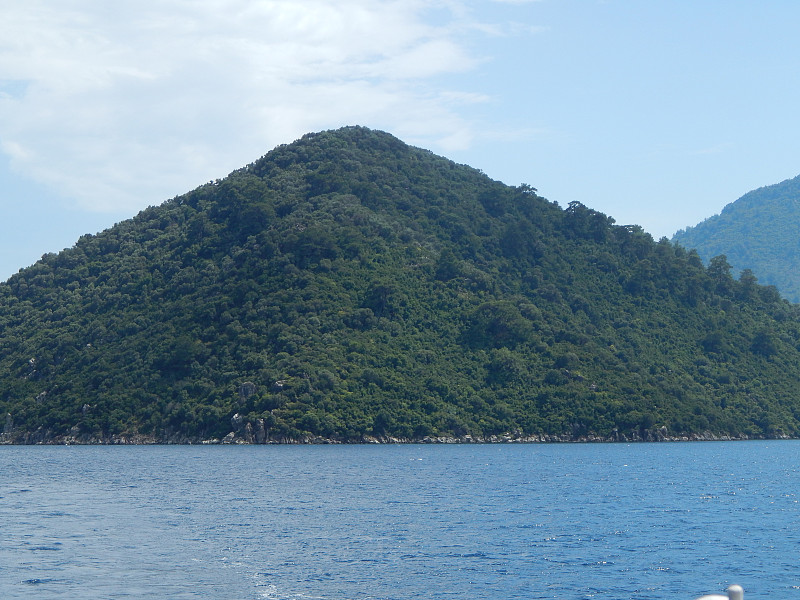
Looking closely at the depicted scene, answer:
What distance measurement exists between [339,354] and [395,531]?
10389 cm

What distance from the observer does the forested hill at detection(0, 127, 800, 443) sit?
501 feet

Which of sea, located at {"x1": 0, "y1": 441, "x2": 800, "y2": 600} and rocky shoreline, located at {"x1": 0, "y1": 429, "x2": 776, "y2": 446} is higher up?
rocky shoreline, located at {"x1": 0, "y1": 429, "x2": 776, "y2": 446}

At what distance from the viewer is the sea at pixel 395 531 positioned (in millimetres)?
43844

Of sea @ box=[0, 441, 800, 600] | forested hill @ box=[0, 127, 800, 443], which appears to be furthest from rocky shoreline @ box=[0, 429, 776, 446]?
sea @ box=[0, 441, 800, 600]

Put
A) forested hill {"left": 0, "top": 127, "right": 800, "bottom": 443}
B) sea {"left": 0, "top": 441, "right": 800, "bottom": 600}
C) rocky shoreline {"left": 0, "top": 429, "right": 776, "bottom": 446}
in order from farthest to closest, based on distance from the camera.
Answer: forested hill {"left": 0, "top": 127, "right": 800, "bottom": 443}
rocky shoreline {"left": 0, "top": 429, "right": 776, "bottom": 446}
sea {"left": 0, "top": 441, "right": 800, "bottom": 600}

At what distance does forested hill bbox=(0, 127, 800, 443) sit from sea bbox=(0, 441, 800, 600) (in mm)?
42003

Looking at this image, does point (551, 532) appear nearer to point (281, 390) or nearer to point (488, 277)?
point (281, 390)

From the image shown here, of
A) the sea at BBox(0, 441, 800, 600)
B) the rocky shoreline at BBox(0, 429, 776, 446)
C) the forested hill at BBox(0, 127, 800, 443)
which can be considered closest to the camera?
the sea at BBox(0, 441, 800, 600)

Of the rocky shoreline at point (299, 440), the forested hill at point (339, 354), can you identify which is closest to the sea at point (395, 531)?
the rocky shoreline at point (299, 440)

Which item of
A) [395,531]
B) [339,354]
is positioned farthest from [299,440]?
[395,531]

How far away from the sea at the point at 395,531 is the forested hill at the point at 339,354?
4200cm

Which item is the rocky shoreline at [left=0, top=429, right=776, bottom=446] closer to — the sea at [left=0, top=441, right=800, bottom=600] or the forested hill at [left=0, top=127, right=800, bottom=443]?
the forested hill at [left=0, top=127, right=800, bottom=443]

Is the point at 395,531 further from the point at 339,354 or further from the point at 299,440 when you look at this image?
the point at 339,354

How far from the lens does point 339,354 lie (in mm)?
162000
